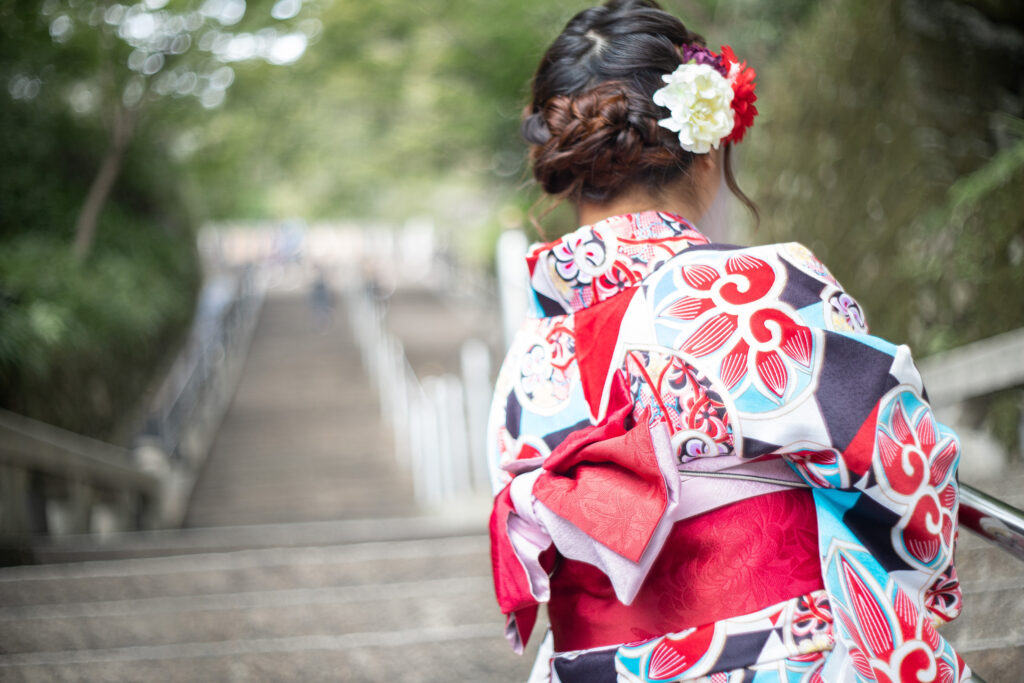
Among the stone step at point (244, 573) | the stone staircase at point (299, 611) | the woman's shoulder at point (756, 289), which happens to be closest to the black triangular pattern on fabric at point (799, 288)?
the woman's shoulder at point (756, 289)

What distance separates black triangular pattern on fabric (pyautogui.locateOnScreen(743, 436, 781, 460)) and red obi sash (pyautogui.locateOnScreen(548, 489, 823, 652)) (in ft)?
0.26

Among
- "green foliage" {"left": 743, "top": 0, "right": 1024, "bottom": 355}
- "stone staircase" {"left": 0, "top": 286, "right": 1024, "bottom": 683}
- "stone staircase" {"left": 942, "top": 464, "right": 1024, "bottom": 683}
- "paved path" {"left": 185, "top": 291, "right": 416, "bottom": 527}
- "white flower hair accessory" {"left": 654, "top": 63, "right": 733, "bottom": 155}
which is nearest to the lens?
"white flower hair accessory" {"left": 654, "top": 63, "right": 733, "bottom": 155}

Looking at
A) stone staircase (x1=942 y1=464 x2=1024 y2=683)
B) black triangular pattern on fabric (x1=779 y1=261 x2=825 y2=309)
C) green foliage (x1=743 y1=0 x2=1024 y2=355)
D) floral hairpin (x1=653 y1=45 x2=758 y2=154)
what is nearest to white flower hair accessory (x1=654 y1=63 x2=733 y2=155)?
floral hairpin (x1=653 y1=45 x2=758 y2=154)

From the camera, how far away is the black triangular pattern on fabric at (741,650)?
1032mm

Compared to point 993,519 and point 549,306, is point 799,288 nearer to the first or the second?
point 549,306

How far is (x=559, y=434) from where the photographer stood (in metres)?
1.16

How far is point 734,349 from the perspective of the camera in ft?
3.25

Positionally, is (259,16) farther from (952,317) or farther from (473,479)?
(952,317)

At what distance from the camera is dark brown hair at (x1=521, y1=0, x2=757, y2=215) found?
3.74 feet

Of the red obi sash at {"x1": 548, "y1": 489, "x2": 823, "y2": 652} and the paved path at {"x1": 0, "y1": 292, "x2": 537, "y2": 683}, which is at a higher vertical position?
the red obi sash at {"x1": 548, "y1": 489, "x2": 823, "y2": 652}

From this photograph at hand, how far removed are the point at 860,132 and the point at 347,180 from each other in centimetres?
1593

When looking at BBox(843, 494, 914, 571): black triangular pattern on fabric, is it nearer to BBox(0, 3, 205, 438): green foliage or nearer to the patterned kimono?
the patterned kimono

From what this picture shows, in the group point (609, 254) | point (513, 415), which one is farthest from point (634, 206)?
point (513, 415)

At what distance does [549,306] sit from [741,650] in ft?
1.71
